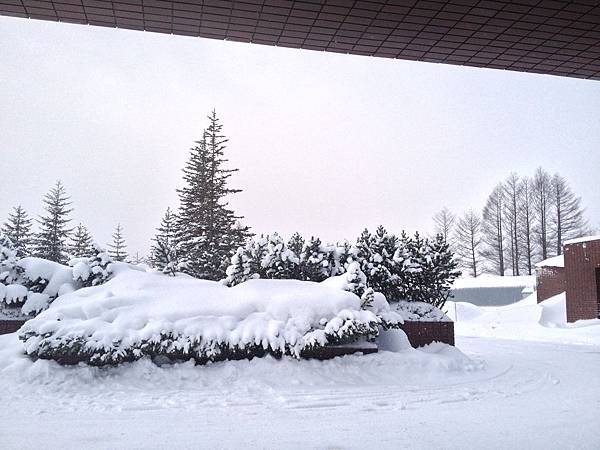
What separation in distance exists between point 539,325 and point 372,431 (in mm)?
21753


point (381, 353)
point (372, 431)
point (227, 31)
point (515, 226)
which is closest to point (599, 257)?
point (381, 353)

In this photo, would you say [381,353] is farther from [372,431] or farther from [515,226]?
[515,226]

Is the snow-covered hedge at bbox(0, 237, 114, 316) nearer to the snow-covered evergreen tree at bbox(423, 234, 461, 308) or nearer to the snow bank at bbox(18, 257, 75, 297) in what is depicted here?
the snow bank at bbox(18, 257, 75, 297)

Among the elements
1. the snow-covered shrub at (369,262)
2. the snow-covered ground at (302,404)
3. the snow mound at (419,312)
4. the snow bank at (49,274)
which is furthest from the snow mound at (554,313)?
the snow bank at (49,274)

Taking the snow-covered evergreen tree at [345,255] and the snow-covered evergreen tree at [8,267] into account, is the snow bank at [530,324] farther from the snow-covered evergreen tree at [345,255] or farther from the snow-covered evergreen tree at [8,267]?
the snow-covered evergreen tree at [8,267]

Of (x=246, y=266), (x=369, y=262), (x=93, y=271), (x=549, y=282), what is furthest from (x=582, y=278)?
(x=93, y=271)

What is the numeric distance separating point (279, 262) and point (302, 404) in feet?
17.6

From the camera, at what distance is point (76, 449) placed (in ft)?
15.4

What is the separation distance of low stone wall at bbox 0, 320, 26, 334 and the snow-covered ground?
109 centimetres

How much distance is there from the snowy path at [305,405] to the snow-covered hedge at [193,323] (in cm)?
31

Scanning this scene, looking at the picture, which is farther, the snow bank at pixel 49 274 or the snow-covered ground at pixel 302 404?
the snow bank at pixel 49 274

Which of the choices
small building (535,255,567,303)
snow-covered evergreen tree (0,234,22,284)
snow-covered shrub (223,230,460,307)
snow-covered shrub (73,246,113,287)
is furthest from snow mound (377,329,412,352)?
small building (535,255,567,303)

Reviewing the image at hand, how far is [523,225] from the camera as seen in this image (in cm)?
5047

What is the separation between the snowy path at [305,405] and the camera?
16.8ft
